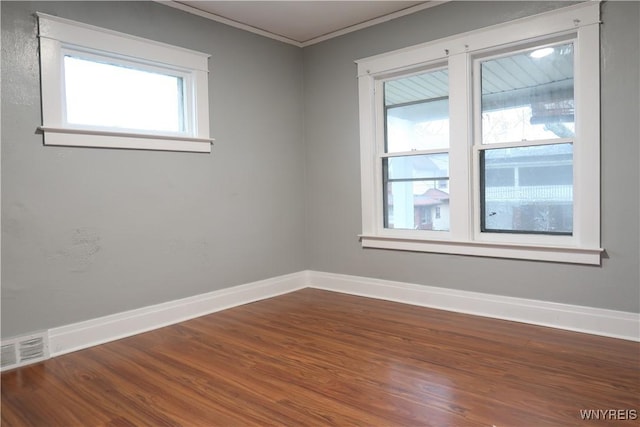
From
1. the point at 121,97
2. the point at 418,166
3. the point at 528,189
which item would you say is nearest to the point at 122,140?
the point at 121,97

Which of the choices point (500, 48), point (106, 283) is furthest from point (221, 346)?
point (500, 48)

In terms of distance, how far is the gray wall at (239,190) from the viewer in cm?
279

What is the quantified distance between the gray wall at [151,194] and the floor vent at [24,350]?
0.21 ft

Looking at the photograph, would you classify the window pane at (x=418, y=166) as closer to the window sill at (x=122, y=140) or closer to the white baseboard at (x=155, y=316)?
the white baseboard at (x=155, y=316)

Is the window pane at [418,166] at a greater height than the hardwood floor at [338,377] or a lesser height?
greater

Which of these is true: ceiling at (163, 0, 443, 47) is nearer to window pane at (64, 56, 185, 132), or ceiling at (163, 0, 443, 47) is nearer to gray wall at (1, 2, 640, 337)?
gray wall at (1, 2, 640, 337)

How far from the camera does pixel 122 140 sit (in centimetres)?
321

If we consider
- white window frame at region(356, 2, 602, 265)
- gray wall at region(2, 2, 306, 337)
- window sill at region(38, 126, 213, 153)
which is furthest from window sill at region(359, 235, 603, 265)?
window sill at region(38, 126, 213, 153)

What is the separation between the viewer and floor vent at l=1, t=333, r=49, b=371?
2.64 m

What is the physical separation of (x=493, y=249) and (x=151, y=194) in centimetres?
274

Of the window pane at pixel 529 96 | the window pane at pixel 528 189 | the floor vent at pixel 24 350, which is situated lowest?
the floor vent at pixel 24 350

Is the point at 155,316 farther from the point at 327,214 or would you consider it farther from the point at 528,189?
the point at 528,189
